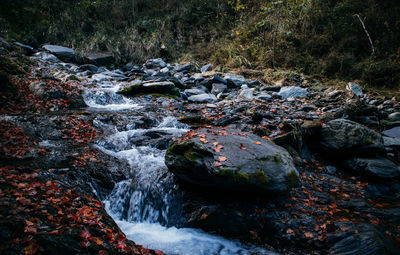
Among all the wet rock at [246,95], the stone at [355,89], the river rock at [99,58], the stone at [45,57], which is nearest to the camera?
the stone at [355,89]

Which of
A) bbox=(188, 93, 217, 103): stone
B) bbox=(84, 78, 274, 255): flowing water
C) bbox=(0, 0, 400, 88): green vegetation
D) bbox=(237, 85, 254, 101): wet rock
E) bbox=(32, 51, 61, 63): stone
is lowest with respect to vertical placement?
bbox=(84, 78, 274, 255): flowing water

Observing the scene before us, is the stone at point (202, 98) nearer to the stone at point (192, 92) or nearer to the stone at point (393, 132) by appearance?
the stone at point (192, 92)

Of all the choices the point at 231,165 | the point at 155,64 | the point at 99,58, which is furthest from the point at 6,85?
the point at 155,64

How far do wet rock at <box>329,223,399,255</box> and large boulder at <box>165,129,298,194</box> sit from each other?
0.88m

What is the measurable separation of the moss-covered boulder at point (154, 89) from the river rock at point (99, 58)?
5659 mm

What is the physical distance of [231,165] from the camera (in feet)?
9.73

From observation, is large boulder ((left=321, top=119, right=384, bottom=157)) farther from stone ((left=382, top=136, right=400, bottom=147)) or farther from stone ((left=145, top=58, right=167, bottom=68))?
stone ((left=145, top=58, right=167, bottom=68))

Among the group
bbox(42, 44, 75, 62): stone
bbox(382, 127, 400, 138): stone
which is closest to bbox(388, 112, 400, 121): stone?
bbox(382, 127, 400, 138): stone

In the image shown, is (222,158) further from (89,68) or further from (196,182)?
(89,68)

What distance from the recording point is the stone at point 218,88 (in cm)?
873

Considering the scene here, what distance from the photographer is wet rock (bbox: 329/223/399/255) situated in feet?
7.56

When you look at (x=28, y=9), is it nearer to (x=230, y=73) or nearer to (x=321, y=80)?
(x=230, y=73)

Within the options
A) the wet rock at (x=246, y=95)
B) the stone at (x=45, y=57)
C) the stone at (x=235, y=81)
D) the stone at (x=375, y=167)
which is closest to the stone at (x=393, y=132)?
the stone at (x=375, y=167)

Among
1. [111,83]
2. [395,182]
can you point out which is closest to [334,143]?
[395,182]
